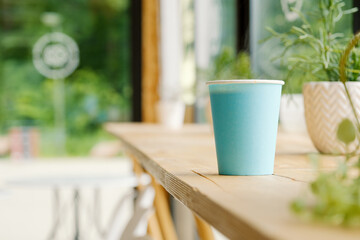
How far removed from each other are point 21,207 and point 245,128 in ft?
13.3

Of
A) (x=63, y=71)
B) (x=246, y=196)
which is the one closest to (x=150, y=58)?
(x=63, y=71)

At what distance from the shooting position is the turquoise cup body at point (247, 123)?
57 centimetres

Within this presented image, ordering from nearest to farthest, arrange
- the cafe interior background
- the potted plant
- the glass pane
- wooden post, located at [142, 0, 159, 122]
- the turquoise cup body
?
the turquoise cup body, the potted plant, wooden post, located at [142, 0, 159, 122], the cafe interior background, the glass pane

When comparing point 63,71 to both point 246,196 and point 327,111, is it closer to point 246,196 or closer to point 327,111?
point 327,111

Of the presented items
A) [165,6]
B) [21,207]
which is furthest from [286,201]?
[21,207]

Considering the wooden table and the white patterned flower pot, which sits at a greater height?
the white patterned flower pot

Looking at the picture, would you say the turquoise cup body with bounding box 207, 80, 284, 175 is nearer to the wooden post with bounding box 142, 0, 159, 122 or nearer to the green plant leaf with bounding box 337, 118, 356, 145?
the green plant leaf with bounding box 337, 118, 356, 145

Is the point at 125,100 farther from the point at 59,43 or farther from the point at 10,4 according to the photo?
the point at 10,4

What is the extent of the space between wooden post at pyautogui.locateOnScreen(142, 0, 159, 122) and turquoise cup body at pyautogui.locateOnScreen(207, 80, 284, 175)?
3320 mm

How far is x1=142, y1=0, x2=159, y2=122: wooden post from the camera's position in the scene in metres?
3.87

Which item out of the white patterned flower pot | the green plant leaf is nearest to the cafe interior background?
the white patterned flower pot

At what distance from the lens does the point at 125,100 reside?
248 inches

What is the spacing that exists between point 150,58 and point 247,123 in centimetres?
339

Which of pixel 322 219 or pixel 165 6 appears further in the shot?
pixel 165 6
